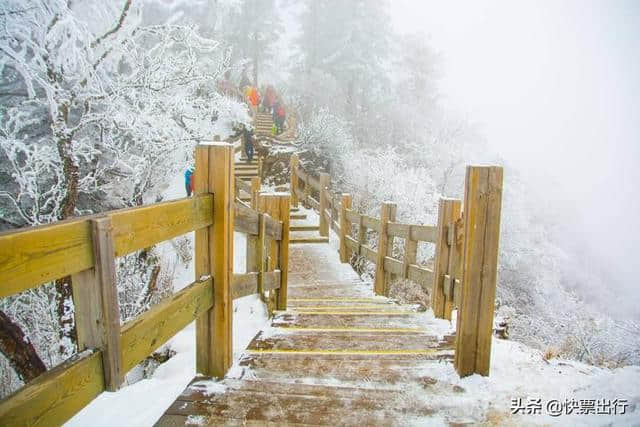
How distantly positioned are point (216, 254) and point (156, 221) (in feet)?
2.10

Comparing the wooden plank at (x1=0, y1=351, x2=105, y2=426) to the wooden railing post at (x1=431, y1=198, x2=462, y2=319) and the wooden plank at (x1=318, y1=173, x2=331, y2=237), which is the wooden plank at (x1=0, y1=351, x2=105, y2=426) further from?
the wooden plank at (x1=318, y1=173, x2=331, y2=237)

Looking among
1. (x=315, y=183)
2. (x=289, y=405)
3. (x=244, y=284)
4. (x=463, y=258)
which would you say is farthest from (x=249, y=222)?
(x=315, y=183)

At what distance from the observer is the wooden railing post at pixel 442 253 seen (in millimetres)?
4191

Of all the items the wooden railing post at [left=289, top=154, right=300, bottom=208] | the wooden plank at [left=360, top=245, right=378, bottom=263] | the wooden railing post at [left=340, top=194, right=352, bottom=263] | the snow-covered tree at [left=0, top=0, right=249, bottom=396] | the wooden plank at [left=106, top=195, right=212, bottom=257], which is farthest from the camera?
the wooden railing post at [left=289, top=154, right=300, bottom=208]

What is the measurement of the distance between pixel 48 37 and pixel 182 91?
3206 millimetres

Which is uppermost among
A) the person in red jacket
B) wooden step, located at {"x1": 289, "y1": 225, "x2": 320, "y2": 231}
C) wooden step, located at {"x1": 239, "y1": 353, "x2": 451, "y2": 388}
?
the person in red jacket

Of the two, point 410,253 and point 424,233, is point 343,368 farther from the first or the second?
point 410,253

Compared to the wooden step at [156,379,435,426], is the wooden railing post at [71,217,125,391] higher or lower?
higher

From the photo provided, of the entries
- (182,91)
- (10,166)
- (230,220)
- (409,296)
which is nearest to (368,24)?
(182,91)

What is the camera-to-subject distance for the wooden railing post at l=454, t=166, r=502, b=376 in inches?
103

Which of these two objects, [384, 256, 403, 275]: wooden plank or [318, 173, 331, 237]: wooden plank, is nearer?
[384, 256, 403, 275]: wooden plank

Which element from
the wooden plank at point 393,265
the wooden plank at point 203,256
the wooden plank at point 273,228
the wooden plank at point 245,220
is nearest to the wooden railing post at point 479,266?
the wooden plank at point 203,256

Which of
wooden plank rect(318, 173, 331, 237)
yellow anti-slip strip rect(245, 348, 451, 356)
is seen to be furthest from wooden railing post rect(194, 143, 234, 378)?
wooden plank rect(318, 173, 331, 237)

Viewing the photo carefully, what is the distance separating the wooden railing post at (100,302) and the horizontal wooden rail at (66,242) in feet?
0.12
